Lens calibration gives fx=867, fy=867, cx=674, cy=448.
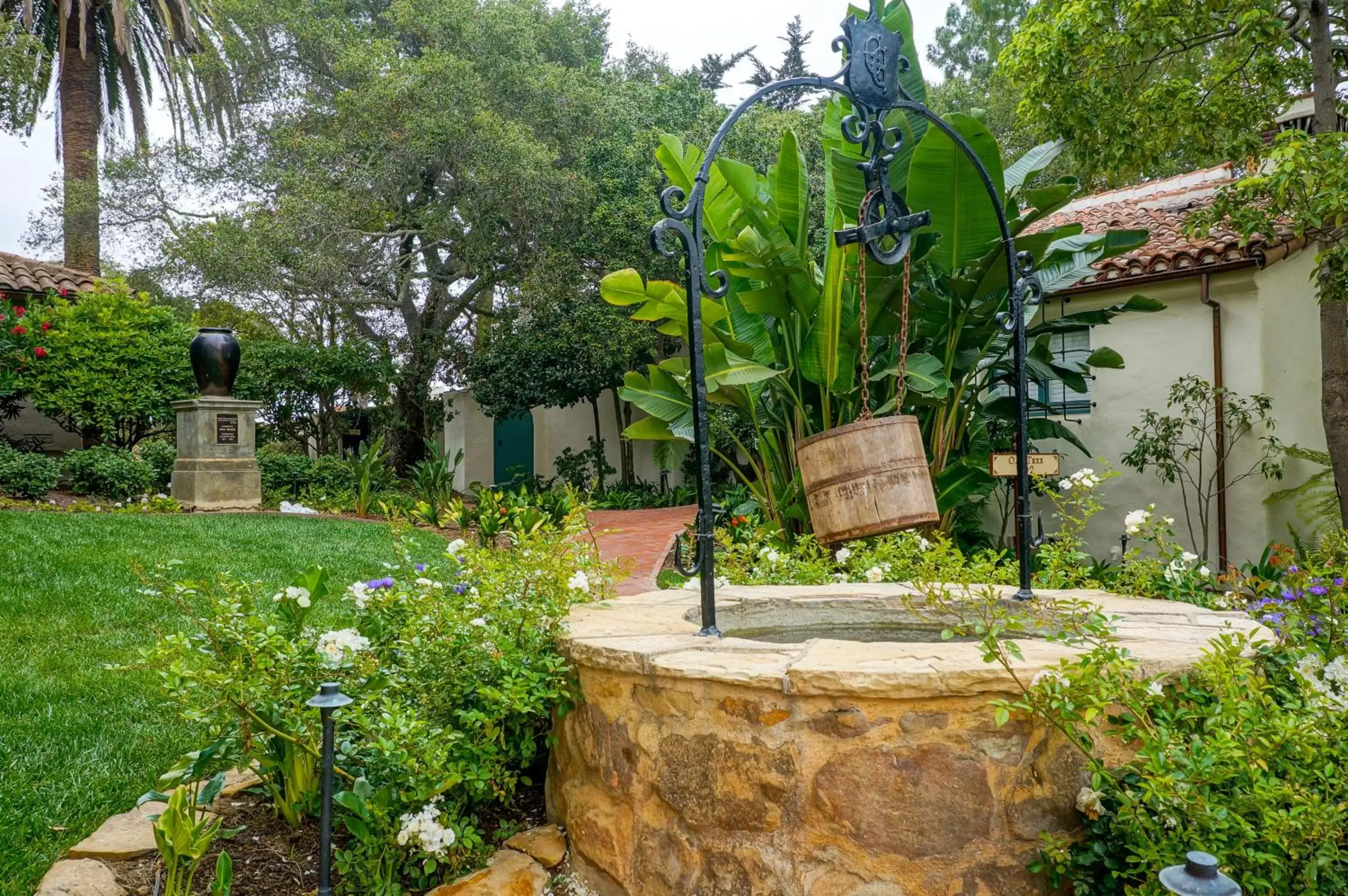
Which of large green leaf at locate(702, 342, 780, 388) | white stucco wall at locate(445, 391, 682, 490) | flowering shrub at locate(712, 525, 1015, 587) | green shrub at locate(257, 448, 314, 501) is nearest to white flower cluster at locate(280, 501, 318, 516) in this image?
green shrub at locate(257, 448, 314, 501)

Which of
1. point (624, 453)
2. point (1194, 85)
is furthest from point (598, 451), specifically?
point (1194, 85)

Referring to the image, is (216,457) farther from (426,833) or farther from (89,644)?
(426,833)

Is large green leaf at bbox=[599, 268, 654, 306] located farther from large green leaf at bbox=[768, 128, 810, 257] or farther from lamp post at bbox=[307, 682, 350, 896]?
lamp post at bbox=[307, 682, 350, 896]

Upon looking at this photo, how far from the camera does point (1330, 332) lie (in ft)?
23.1

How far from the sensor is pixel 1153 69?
959 cm

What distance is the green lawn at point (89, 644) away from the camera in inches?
110

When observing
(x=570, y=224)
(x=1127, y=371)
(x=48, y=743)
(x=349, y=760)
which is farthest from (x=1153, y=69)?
(x=48, y=743)

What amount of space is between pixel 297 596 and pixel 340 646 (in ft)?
0.84

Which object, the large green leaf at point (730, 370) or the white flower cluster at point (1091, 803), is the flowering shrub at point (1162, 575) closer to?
the large green leaf at point (730, 370)

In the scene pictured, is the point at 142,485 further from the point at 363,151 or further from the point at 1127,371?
the point at 1127,371

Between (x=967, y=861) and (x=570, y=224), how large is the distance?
1164cm

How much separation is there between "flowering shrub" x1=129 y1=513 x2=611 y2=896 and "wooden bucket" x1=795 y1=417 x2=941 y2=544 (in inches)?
39.2

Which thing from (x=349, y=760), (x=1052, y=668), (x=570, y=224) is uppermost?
(x=570, y=224)

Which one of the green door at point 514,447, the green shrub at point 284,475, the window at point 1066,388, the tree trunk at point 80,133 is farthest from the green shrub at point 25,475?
the window at point 1066,388
